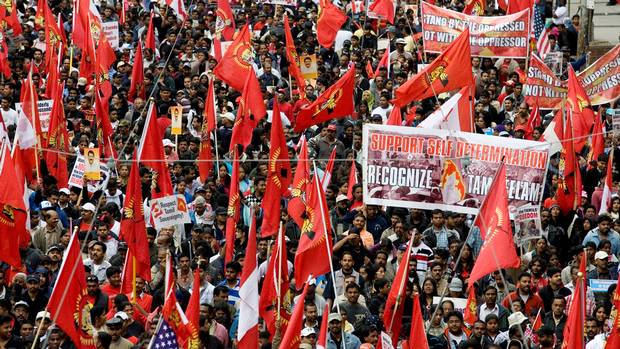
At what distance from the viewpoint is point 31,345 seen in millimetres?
16078

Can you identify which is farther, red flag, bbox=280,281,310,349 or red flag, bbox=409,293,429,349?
red flag, bbox=409,293,429,349

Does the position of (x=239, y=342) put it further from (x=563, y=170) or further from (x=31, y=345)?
(x=563, y=170)

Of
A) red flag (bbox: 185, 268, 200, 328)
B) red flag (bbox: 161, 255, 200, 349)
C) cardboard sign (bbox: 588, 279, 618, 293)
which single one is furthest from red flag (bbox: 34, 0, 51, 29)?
red flag (bbox: 161, 255, 200, 349)

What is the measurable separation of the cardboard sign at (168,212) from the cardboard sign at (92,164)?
79.1 inches

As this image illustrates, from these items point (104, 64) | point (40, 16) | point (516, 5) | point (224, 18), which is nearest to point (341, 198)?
point (104, 64)

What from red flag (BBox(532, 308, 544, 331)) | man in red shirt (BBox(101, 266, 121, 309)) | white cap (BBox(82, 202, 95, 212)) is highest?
white cap (BBox(82, 202, 95, 212))

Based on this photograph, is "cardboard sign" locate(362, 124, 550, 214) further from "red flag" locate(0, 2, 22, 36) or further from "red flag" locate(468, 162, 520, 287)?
"red flag" locate(0, 2, 22, 36)

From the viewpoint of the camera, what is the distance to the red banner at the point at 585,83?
75.6 ft

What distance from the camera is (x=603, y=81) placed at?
23.2m

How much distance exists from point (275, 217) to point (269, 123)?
424cm

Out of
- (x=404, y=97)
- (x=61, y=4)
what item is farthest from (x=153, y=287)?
(x=61, y=4)

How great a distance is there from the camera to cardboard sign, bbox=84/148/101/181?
2117 cm

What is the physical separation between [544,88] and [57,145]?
20.1 ft

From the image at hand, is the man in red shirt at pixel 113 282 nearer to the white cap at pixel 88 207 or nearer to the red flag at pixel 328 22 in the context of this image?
the white cap at pixel 88 207
